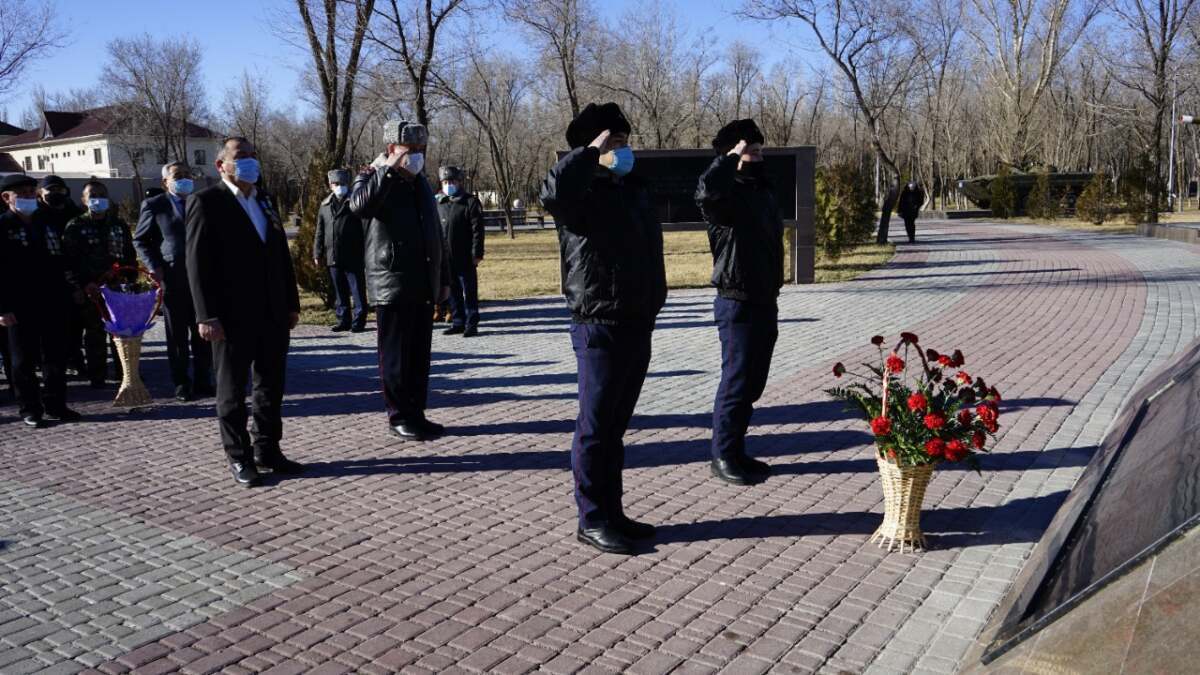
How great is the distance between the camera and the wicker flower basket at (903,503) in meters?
4.44

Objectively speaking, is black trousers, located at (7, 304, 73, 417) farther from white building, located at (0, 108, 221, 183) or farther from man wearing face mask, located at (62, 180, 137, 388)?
white building, located at (0, 108, 221, 183)

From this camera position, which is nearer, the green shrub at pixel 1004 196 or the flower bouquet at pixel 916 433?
the flower bouquet at pixel 916 433

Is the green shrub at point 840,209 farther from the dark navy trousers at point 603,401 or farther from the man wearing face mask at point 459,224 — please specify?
the dark navy trousers at point 603,401

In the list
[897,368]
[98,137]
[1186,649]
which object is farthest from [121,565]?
[98,137]

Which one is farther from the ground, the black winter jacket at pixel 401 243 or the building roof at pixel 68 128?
the building roof at pixel 68 128

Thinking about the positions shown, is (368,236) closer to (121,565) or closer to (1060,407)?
(121,565)

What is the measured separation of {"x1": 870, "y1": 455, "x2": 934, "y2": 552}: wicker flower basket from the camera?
14.6ft

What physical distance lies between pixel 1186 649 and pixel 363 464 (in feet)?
16.5

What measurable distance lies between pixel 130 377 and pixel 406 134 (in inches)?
139

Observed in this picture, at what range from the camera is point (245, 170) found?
18.8 ft

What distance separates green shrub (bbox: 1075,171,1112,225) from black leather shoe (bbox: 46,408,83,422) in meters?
30.2

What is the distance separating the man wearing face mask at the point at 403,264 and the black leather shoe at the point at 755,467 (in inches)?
91.9

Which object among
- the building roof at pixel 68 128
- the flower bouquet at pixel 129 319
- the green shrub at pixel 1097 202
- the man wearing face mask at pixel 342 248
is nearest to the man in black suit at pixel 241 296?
the flower bouquet at pixel 129 319

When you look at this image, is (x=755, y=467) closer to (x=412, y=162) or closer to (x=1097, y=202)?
(x=412, y=162)
